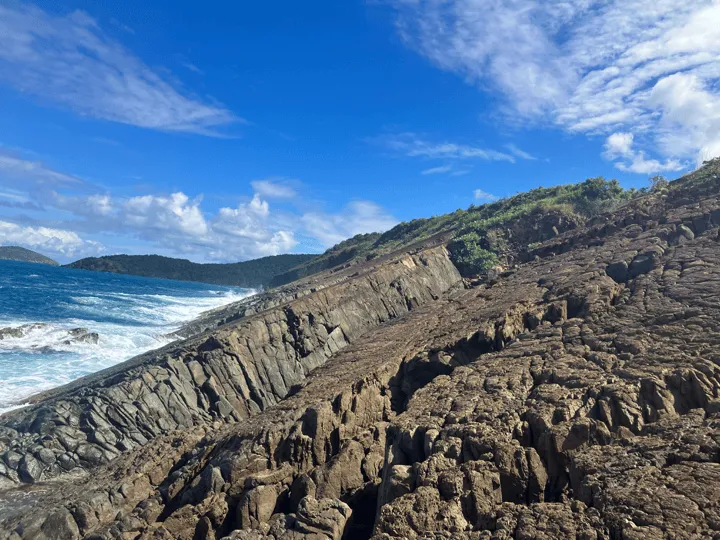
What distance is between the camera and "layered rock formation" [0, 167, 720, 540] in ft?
33.1

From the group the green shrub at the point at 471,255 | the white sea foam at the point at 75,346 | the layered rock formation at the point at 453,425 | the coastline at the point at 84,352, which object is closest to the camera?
the layered rock formation at the point at 453,425

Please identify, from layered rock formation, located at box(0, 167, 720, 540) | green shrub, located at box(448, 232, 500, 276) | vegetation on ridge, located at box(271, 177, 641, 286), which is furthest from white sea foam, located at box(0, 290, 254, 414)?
green shrub, located at box(448, 232, 500, 276)

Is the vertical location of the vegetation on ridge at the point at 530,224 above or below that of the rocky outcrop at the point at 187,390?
above

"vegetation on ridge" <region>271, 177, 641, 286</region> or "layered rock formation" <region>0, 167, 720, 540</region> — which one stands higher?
"vegetation on ridge" <region>271, 177, 641, 286</region>

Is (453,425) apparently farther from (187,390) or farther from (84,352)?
(84,352)

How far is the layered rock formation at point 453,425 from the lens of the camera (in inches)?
397

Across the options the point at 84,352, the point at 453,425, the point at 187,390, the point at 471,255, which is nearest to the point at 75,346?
the point at 84,352

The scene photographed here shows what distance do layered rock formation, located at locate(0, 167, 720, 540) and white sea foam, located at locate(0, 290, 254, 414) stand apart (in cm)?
1173

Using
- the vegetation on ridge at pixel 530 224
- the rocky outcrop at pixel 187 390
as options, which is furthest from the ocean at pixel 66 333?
the vegetation on ridge at pixel 530 224

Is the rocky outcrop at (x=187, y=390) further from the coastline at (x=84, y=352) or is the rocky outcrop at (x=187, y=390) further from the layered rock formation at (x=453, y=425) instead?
Answer: the coastline at (x=84, y=352)

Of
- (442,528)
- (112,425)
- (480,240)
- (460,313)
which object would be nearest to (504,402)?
(442,528)

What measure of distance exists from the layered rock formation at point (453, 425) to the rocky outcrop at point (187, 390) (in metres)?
0.12

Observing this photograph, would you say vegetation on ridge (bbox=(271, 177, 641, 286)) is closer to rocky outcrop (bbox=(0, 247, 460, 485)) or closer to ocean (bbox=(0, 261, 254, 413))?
rocky outcrop (bbox=(0, 247, 460, 485))

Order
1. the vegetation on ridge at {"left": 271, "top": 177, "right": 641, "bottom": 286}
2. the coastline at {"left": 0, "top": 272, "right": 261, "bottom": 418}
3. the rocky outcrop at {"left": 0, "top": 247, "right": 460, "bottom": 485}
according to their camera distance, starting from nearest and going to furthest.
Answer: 1. the rocky outcrop at {"left": 0, "top": 247, "right": 460, "bottom": 485}
2. the coastline at {"left": 0, "top": 272, "right": 261, "bottom": 418}
3. the vegetation on ridge at {"left": 271, "top": 177, "right": 641, "bottom": 286}
